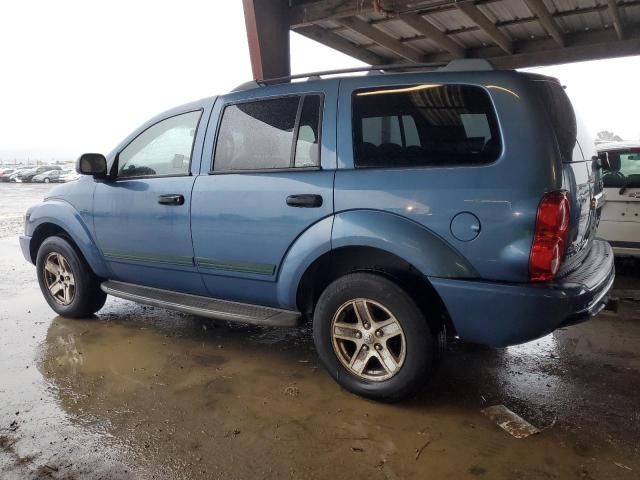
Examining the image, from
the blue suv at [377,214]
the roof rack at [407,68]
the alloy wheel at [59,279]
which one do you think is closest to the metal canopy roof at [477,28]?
the roof rack at [407,68]

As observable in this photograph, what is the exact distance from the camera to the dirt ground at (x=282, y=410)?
7.25 feet

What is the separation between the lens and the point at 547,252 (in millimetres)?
2248

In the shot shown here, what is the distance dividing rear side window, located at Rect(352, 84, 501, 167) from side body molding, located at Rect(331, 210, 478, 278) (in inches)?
12.7

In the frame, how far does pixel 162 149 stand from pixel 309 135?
1.37 meters

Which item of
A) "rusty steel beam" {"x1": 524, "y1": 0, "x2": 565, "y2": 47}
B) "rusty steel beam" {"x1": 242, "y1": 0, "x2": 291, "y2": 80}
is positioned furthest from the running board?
"rusty steel beam" {"x1": 524, "y1": 0, "x2": 565, "y2": 47}

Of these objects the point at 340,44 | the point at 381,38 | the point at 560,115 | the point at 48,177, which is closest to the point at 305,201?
the point at 560,115

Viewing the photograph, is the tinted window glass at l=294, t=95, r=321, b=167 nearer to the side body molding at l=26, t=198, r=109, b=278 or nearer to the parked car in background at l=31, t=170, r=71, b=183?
the side body molding at l=26, t=198, r=109, b=278

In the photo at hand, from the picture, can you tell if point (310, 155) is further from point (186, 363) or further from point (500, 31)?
point (500, 31)

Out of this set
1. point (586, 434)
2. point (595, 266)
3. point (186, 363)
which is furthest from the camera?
point (186, 363)

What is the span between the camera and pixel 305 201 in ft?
9.20

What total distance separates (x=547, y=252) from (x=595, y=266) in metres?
0.69

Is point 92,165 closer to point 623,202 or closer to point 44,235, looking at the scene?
point 44,235

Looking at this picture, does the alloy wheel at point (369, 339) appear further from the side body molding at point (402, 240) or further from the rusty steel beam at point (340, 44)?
the rusty steel beam at point (340, 44)

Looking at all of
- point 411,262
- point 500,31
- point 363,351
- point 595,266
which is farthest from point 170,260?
point 500,31
